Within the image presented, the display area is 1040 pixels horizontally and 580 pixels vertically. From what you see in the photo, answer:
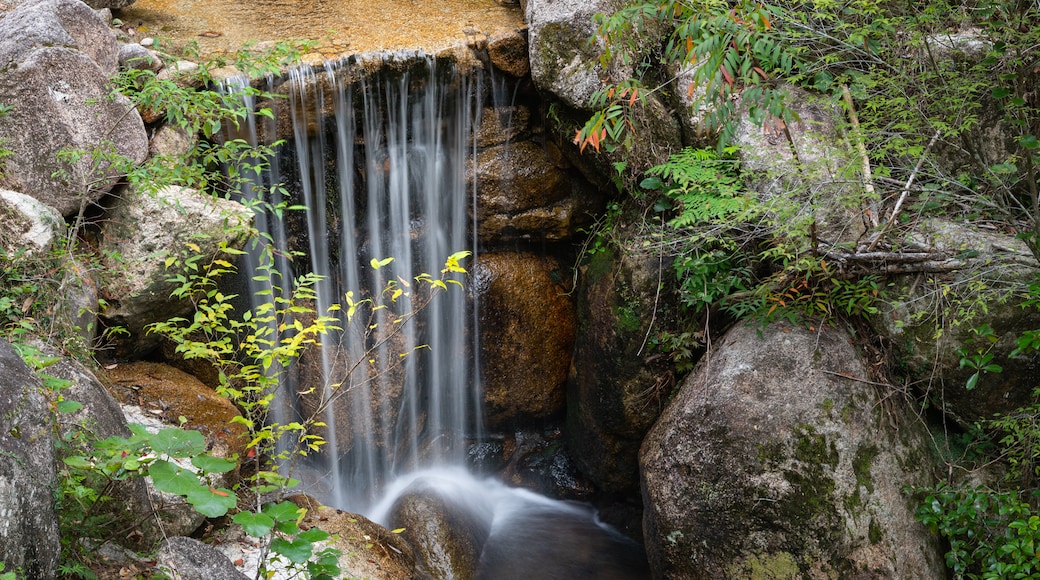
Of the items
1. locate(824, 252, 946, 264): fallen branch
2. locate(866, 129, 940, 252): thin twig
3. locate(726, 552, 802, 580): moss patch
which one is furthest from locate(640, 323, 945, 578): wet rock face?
locate(866, 129, 940, 252): thin twig

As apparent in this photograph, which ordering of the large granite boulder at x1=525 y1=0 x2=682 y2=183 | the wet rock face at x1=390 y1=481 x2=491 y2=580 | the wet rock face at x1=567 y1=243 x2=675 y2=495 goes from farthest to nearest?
1. the wet rock face at x1=567 y1=243 x2=675 y2=495
2. the large granite boulder at x1=525 y1=0 x2=682 y2=183
3. the wet rock face at x1=390 y1=481 x2=491 y2=580

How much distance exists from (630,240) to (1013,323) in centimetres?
251

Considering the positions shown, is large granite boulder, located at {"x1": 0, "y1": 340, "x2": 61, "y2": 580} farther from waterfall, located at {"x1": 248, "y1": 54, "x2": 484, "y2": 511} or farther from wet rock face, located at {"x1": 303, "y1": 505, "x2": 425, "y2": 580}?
waterfall, located at {"x1": 248, "y1": 54, "x2": 484, "y2": 511}

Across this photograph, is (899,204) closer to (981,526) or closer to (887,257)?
(887,257)

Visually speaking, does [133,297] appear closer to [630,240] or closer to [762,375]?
[630,240]

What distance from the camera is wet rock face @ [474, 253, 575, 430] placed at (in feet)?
21.2

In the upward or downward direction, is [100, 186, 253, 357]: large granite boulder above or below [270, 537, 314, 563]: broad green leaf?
above

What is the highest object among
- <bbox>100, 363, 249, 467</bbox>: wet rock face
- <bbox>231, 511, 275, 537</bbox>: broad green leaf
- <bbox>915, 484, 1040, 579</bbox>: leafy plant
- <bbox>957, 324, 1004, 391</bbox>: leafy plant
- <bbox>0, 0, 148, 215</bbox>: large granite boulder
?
<bbox>0, 0, 148, 215</bbox>: large granite boulder

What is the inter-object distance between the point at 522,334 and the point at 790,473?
9.22 ft

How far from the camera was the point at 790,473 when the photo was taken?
4.25m

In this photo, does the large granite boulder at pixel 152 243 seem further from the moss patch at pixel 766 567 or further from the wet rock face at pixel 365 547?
the moss patch at pixel 766 567

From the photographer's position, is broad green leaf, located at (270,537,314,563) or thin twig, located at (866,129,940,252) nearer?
broad green leaf, located at (270,537,314,563)

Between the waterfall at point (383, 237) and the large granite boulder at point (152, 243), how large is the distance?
1.19m

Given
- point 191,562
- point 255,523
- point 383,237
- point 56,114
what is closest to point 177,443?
point 255,523
